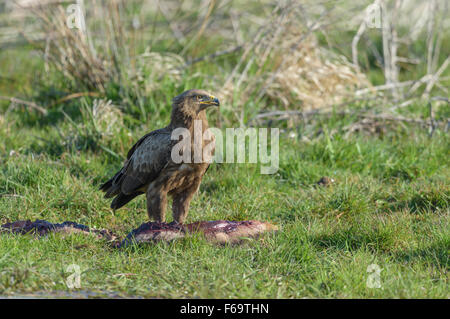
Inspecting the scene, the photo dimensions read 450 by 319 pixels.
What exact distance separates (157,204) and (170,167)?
342 mm

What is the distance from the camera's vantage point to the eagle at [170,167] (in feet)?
16.8

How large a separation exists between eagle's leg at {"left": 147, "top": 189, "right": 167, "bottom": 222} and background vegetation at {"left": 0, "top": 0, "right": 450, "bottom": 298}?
0.34 m

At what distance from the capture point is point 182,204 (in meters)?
5.38

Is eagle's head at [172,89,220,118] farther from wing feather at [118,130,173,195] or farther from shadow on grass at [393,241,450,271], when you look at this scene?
shadow on grass at [393,241,450,271]

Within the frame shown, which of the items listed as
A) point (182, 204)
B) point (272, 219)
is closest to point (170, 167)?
point (182, 204)

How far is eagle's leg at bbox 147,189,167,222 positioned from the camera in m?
5.19

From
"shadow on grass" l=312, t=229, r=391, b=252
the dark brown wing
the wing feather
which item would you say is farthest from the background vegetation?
the wing feather

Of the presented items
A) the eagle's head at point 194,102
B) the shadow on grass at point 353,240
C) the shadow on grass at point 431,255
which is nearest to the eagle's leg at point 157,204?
the eagle's head at point 194,102

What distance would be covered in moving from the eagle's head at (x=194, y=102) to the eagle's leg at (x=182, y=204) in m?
0.68

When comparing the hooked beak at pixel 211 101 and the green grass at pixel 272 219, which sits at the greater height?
the hooked beak at pixel 211 101

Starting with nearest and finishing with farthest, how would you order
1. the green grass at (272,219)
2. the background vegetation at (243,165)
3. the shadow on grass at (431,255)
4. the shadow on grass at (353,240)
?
1. the green grass at (272,219)
2. the background vegetation at (243,165)
3. the shadow on grass at (431,255)
4. the shadow on grass at (353,240)

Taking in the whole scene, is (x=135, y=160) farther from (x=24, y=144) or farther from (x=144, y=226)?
(x=24, y=144)

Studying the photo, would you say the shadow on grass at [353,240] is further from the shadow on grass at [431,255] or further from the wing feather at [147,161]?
the wing feather at [147,161]

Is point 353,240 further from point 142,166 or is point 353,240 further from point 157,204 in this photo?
point 142,166
